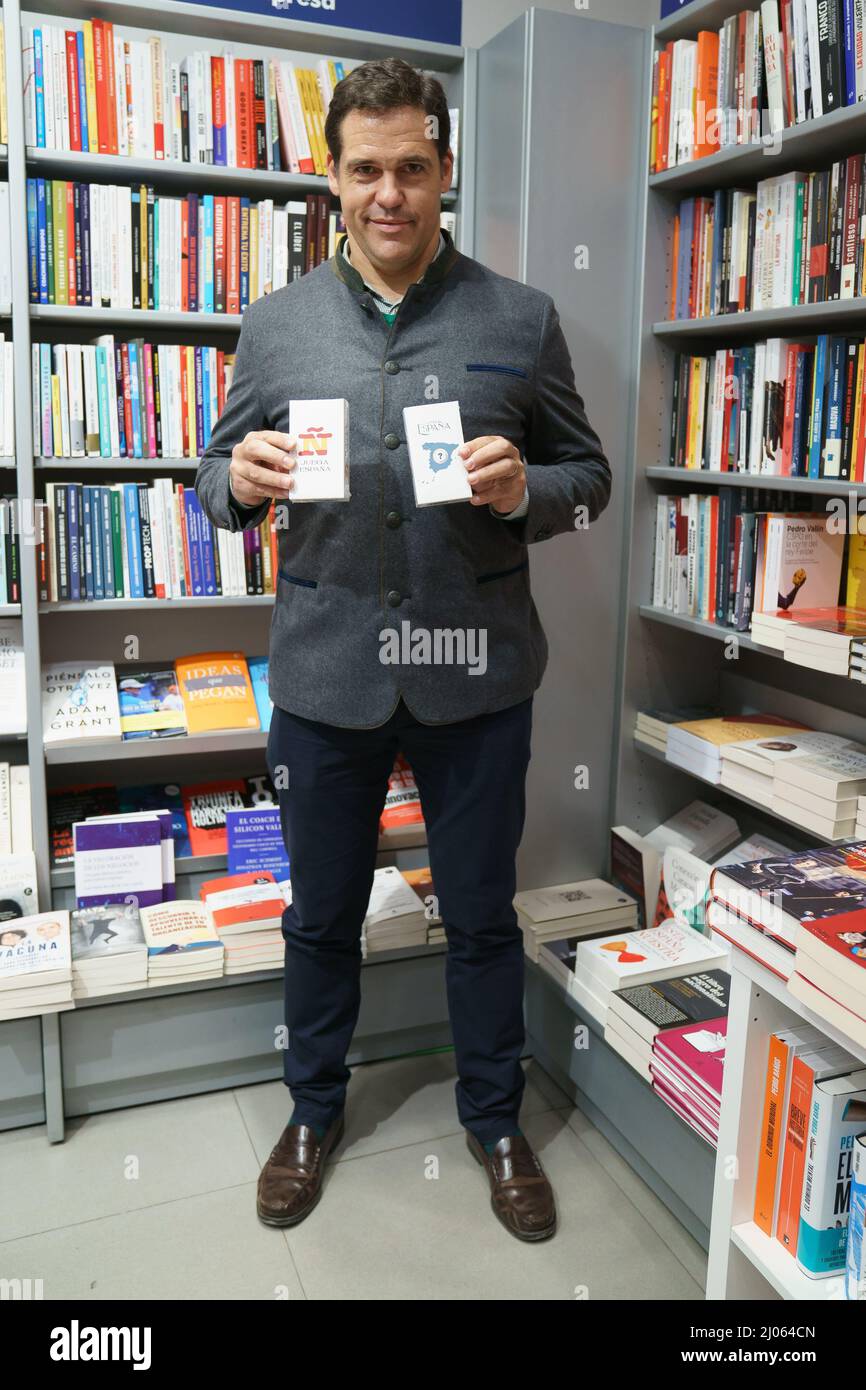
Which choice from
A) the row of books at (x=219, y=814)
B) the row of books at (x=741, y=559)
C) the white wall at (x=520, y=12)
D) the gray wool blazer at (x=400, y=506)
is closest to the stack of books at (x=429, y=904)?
the row of books at (x=219, y=814)

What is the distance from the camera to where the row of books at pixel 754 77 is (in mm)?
1950

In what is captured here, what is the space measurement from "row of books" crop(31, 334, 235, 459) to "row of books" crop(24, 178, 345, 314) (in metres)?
0.11

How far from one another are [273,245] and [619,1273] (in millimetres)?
2192

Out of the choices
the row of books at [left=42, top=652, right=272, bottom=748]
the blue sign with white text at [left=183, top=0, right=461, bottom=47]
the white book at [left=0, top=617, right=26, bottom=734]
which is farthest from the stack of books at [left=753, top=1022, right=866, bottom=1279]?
the blue sign with white text at [left=183, top=0, right=461, bottom=47]

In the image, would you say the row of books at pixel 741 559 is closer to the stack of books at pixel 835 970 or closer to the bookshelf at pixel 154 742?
the bookshelf at pixel 154 742

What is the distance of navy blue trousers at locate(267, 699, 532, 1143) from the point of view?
1940 mm

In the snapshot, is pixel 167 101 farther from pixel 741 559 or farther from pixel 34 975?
pixel 34 975

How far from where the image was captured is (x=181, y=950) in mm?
2283

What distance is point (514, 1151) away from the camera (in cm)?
207

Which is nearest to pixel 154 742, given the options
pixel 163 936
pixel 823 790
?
pixel 163 936
